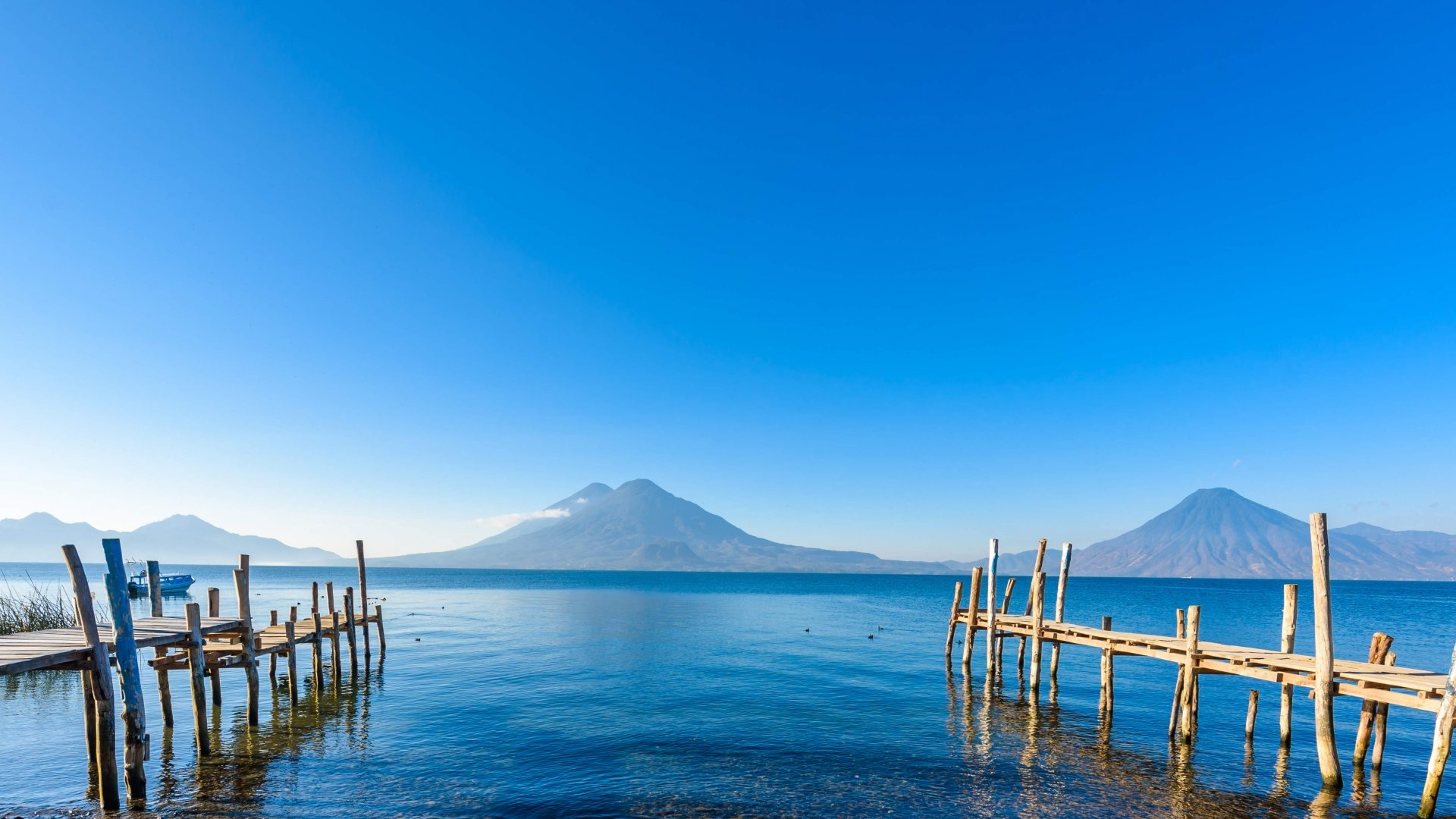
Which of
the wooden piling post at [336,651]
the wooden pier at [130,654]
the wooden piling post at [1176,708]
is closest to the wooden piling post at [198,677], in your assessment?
the wooden pier at [130,654]

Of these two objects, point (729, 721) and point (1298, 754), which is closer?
point (1298, 754)

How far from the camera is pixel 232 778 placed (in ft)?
53.2

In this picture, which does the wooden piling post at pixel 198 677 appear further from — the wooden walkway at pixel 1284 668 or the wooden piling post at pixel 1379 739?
the wooden piling post at pixel 1379 739

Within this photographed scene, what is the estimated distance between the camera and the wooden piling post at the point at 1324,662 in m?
15.5

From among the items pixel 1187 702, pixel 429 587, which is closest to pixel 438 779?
pixel 1187 702

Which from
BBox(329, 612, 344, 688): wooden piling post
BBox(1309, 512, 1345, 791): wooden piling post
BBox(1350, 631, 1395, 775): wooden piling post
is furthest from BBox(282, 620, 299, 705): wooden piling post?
BBox(1350, 631, 1395, 775): wooden piling post

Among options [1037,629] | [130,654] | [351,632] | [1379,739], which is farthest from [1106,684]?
[351,632]

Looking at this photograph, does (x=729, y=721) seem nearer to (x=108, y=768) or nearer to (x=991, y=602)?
(x=991, y=602)

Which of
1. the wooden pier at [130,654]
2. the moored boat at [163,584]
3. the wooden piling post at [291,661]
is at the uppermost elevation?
the wooden pier at [130,654]

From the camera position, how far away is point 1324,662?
1580 cm

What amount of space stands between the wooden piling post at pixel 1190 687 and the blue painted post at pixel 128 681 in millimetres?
25176

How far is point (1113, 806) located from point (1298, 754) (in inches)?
352

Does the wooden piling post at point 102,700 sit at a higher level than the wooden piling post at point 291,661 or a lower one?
higher

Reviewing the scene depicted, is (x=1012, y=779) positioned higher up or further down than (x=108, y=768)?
further down
